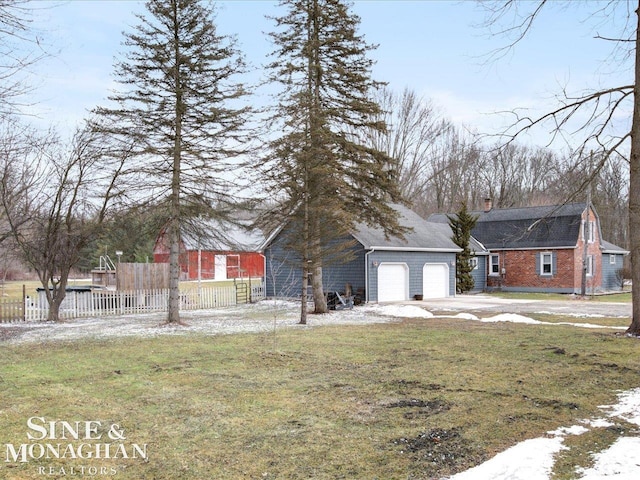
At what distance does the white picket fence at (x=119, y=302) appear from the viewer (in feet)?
61.7

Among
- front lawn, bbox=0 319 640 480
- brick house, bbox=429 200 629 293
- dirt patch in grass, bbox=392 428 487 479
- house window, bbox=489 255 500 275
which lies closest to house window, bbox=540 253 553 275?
brick house, bbox=429 200 629 293

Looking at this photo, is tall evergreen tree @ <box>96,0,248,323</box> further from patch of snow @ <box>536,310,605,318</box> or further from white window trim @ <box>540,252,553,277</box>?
white window trim @ <box>540,252,553,277</box>

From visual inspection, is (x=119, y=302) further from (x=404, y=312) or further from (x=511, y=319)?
(x=511, y=319)

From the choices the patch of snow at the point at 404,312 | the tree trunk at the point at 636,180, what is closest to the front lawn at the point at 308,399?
the tree trunk at the point at 636,180

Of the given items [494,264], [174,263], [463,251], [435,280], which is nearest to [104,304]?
[174,263]

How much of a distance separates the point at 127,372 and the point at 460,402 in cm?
537

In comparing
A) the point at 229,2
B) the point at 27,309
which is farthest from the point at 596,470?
the point at 27,309

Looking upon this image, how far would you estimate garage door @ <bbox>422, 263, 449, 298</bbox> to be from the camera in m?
26.7

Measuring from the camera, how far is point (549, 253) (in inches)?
1236

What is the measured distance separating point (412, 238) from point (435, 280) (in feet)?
8.57

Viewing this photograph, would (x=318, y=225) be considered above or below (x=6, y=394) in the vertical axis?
above

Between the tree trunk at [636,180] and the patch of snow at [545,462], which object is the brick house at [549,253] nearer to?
the tree trunk at [636,180]

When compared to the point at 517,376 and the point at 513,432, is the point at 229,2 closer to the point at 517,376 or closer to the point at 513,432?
the point at 517,376

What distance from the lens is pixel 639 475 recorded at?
4.39 meters
